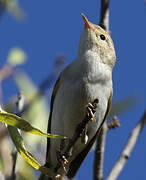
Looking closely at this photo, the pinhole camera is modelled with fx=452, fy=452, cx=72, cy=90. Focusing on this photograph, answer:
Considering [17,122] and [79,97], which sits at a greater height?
[79,97]

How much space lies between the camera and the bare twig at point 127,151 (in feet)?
9.11

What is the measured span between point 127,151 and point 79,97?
1094mm

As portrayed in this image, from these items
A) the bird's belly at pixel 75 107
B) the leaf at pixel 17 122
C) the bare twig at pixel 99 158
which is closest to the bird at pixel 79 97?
the bird's belly at pixel 75 107

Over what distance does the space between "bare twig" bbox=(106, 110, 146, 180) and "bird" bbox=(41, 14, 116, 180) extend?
0.80 metres

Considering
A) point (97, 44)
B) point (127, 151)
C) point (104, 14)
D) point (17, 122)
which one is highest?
point (97, 44)

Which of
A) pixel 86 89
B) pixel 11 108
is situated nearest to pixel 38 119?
pixel 86 89

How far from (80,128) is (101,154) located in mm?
690

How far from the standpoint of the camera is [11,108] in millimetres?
3242

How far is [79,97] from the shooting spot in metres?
4.02

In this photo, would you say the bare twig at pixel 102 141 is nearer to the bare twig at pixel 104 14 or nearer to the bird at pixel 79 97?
the bare twig at pixel 104 14

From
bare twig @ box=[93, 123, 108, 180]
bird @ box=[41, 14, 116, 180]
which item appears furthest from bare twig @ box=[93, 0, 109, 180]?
bird @ box=[41, 14, 116, 180]

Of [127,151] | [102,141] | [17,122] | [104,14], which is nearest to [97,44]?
[104,14]

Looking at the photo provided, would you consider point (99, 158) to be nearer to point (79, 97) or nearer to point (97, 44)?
point (79, 97)

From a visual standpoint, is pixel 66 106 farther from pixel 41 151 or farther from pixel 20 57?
pixel 20 57
